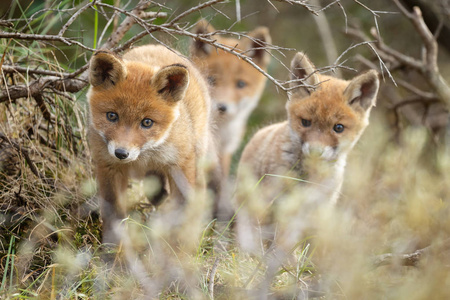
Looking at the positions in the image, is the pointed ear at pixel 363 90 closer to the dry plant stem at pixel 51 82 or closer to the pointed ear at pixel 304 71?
the pointed ear at pixel 304 71

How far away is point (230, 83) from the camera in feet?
18.5

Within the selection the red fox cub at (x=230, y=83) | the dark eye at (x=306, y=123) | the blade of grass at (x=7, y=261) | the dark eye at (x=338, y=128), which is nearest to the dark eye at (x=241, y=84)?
the red fox cub at (x=230, y=83)

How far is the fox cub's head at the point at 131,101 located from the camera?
10.1 ft

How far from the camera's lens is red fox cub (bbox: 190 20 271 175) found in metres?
5.27

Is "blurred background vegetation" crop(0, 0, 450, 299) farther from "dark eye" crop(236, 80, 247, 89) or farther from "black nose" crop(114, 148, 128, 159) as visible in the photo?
"dark eye" crop(236, 80, 247, 89)

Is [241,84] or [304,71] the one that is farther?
[241,84]

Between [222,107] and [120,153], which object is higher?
[120,153]

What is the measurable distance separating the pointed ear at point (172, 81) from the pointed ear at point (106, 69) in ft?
0.81

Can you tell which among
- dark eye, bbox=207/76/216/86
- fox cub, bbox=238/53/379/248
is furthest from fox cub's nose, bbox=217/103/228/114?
fox cub, bbox=238/53/379/248

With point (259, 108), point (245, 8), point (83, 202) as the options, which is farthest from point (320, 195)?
point (245, 8)

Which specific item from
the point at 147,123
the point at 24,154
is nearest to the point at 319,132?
the point at 147,123

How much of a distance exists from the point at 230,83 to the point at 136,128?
2.67 meters

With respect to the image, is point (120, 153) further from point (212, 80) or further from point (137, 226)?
point (212, 80)

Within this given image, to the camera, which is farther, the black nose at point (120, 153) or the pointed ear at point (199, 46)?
the pointed ear at point (199, 46)
